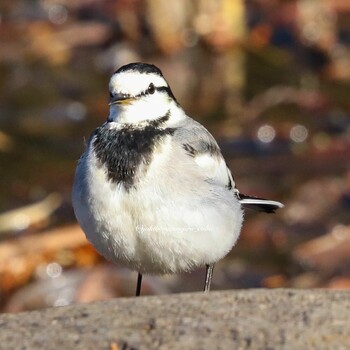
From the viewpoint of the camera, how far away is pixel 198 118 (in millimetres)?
13539

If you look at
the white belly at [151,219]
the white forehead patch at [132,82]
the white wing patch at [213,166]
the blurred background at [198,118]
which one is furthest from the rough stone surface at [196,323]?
the blurred background at [198,118]

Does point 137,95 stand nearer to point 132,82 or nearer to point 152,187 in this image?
point 132,82

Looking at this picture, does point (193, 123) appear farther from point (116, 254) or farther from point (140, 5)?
point (140, 5)

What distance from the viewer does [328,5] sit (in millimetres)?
16500

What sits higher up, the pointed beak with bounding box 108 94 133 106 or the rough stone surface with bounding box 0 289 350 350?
the pointed beak with bounding box 108 94 133 106

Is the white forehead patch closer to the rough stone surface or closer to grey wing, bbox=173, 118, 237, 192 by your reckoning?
grey wing, bbox=173, 118, 237, 192

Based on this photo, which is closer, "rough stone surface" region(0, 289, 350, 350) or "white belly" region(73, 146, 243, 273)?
"rough stone surface" region(0, 289, 350, 350)

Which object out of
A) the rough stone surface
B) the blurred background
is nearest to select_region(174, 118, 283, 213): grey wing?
the rough stone surface

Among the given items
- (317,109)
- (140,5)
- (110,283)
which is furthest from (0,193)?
(140,5)

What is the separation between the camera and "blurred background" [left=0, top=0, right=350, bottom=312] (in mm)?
10203

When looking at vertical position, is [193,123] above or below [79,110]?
above

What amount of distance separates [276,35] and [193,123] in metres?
9.40

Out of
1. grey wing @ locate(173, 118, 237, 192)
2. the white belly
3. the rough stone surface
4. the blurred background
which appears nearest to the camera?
the rough stone surface

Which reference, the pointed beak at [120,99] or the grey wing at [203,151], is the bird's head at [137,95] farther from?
the grey wing at [203,151]
